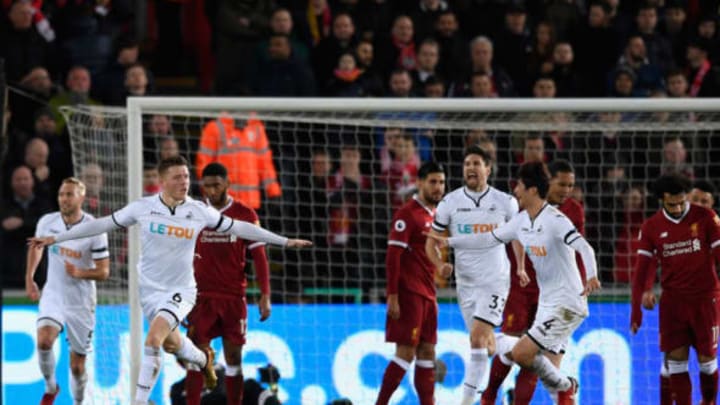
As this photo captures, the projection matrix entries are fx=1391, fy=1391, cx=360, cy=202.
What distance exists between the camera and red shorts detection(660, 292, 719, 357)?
9828 mm

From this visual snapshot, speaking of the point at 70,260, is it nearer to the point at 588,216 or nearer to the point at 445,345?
the point at 445,345

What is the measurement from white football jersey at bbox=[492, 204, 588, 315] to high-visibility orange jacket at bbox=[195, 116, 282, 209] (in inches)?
142

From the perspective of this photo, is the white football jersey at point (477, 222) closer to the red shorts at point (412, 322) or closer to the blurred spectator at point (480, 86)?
the red shorts at point (412, 322)

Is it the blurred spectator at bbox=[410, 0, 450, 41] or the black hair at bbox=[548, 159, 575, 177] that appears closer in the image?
the black hair at bbox=[548, 159, 575, 177]

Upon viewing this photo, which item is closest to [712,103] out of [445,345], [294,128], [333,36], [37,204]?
[445,345]

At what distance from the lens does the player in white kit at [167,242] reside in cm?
927

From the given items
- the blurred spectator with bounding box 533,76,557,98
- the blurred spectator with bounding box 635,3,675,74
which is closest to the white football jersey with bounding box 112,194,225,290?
the blurred spectator with bounding box 533,76,557,98

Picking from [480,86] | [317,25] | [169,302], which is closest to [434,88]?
[480,86]

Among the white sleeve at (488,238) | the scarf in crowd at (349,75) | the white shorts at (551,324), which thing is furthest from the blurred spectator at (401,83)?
the white shorts at (551,324)

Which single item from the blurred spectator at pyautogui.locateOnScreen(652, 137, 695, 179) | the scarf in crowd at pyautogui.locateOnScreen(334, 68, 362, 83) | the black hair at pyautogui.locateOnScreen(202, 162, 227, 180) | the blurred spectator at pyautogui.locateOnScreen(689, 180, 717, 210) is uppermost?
the scarf in crowd at pyautogui.locateOnScreen(334, 68, 362, 83)

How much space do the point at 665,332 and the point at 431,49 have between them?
4.77 metres

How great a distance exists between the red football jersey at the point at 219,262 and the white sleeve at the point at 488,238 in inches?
65.7

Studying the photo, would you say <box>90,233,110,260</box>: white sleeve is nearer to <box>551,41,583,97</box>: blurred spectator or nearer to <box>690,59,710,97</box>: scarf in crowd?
<box>551,41,583,97</box>: blurred spectator

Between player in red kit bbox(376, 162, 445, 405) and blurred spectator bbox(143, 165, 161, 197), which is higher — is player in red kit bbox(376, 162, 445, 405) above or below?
below
